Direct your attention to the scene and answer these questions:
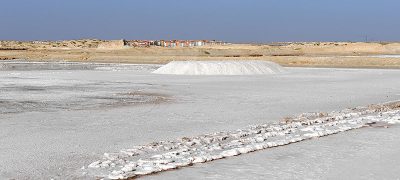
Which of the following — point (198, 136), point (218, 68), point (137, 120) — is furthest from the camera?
point (218, 68)

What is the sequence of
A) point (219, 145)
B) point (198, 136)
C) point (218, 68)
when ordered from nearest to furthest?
point (219, 145) → point (198, 136) → point (218, 68)

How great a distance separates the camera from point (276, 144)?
30.1 ft

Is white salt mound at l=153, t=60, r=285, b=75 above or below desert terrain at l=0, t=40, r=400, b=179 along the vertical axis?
below

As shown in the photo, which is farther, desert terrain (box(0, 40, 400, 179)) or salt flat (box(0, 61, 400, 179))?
salt flat (box(0, 61, 400, 179))

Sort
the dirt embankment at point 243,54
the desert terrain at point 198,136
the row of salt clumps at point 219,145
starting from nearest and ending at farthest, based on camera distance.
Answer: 1. the desert terrain at point 198,136
2. the row of salt clumps at point 219,145
3. the dirt embankment at point 243,54

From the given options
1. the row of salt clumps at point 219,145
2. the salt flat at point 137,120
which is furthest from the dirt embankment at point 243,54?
the row of salt clumps at point 219,145

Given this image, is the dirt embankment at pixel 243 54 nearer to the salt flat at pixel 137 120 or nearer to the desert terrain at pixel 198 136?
the salt flat at pixel 137 120

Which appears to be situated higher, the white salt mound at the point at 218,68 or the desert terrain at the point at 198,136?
the desert terrain at the point at 198,136

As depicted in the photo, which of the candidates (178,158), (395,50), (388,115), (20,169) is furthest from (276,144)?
(395,50)

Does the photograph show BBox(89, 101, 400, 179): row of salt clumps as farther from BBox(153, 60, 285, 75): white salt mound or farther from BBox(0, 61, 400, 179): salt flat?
BBox(153, 60, 285, 75): white salt mound

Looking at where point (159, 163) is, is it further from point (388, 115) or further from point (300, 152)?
point (388, 115)

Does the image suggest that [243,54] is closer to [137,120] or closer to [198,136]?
[137,120]

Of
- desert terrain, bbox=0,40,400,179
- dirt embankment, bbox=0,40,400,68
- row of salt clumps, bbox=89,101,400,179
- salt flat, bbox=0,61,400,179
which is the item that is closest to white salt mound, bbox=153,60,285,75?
salt flat, bbox=0,61,400,179

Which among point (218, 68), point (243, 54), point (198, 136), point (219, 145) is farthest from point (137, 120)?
point (243, 54)
